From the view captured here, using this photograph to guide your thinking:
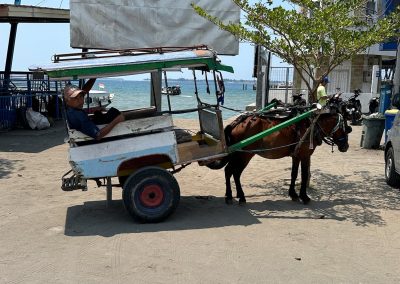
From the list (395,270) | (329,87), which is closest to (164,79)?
(395,270)

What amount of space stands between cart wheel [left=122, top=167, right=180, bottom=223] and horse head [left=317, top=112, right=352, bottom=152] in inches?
107

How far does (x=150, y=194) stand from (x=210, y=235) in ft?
3.23

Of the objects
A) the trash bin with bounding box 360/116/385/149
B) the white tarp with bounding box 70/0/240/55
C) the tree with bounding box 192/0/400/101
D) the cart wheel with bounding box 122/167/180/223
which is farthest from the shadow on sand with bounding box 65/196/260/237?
the trash bin with bounding box 360/116/385/149

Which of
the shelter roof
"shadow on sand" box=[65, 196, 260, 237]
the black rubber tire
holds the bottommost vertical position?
"shadow on sand" box=[65, 196, 260, 237]

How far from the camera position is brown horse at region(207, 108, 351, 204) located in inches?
298

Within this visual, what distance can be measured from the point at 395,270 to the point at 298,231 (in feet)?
4.81

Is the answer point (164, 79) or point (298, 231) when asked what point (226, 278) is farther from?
point (164, 79)

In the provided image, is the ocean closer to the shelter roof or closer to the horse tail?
the horse tail

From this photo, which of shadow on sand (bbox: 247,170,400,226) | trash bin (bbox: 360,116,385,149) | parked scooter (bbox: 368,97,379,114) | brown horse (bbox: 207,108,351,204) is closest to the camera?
shadow on sand (bbox: 247,170,400,226)

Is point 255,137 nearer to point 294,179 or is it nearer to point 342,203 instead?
point 294,179

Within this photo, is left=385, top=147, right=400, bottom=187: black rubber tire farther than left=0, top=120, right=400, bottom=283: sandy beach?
Yes

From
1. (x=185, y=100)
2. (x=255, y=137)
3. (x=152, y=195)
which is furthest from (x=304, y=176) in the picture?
(x=185, y=100)

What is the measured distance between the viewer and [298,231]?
634cm

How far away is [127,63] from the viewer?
20.5 feet
